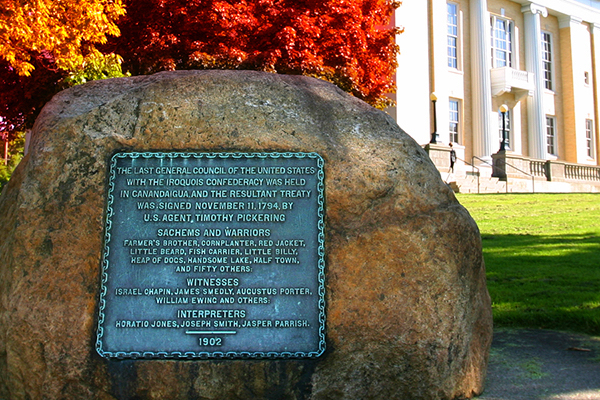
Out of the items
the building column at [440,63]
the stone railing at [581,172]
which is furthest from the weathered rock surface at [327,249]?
the stone railing at [581,172]

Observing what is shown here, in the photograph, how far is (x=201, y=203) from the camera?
11.4 ft

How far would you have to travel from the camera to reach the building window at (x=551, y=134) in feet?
107

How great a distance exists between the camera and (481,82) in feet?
92.1

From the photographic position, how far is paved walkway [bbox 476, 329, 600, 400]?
333 centimetres

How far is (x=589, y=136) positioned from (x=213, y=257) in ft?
119

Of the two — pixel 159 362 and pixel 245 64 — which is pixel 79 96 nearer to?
pixel 159 362

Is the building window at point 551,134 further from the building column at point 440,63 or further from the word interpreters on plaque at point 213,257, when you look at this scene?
the word interpreters on plaque at point 213,257

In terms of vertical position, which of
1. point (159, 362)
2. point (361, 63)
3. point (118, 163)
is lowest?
point (159, 362)

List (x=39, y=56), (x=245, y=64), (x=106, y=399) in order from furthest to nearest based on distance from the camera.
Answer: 1. (x=245, y=64)
2. (x=39, y=56)
3. (x=106, y=399)

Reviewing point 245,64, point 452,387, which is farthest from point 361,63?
point 452,387

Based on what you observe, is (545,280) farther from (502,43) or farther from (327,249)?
(502,43)

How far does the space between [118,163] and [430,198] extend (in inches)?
76.5

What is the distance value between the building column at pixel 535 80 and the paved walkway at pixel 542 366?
1102 inches

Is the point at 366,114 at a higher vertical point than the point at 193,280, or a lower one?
higher
